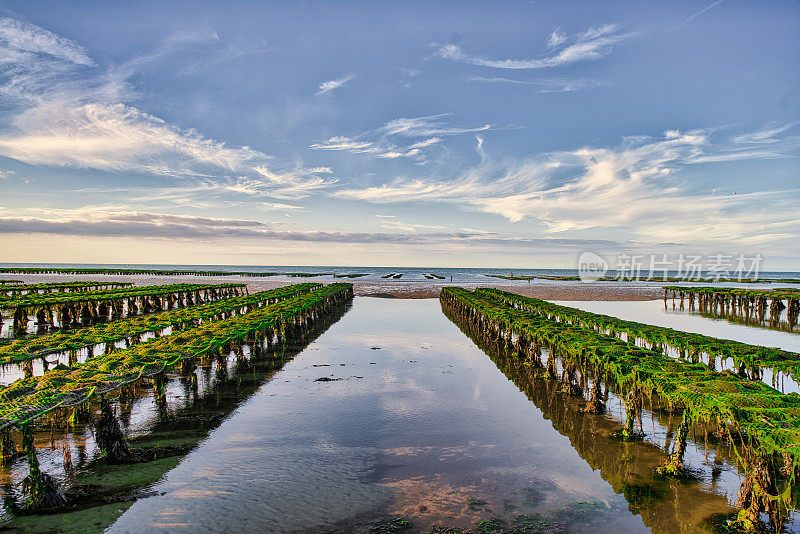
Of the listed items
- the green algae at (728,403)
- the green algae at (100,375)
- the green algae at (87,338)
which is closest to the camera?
the green algae at (728,403)

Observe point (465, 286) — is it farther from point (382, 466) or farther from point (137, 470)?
point (137, 470)

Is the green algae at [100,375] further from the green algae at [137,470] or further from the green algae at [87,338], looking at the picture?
the green algae at [87,338]

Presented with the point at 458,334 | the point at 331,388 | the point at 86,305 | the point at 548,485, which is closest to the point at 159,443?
the point at 331,388

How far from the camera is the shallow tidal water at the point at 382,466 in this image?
5.39 metres

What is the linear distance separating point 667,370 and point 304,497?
685cm

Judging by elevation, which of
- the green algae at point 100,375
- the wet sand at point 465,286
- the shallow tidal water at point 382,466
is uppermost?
the green algae at point 100,375

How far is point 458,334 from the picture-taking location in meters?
20.7

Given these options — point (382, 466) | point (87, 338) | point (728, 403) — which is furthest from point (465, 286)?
point (728, 403)

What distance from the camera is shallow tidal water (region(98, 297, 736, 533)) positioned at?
5.39m

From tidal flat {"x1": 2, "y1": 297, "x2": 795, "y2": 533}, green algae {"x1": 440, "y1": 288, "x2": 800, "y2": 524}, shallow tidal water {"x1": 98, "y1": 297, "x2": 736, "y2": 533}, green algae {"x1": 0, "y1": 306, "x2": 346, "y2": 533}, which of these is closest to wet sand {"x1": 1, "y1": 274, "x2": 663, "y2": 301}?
shallow tidal water {"x1": 98, "y1": 297, "x2": 736, "y2": 533}

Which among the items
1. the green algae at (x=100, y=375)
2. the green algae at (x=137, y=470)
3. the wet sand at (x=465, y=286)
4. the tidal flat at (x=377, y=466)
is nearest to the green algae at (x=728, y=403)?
the tidal flat at (x=377, y=466)

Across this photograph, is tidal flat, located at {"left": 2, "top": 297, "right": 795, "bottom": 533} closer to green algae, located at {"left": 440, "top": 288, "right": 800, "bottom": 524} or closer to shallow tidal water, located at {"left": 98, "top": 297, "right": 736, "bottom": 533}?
shallow tidal water, located at {"left": 98, "top": 297, "right": 736, "bottom": 533}

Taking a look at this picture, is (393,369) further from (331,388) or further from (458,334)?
(458,334)

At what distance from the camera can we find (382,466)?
6719 millimetres
